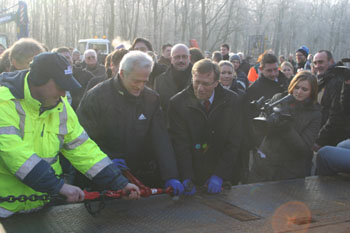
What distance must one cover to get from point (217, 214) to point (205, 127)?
0.94m

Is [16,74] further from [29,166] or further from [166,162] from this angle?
[166,162]

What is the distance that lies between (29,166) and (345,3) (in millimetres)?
50945

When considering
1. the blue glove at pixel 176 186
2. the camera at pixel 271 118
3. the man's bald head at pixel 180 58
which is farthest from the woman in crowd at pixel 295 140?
the man's bald head at pixel 180 58

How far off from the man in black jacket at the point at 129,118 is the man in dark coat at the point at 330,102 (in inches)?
103

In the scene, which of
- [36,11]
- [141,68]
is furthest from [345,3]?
[141,68]

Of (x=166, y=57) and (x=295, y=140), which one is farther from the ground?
(x=166, y=57)

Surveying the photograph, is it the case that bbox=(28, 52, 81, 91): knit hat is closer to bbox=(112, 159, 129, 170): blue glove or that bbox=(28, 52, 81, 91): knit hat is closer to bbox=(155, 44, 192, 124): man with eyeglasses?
bbox=(112, 159, 129, 170): blue glove

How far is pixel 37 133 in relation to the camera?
7.00 ft

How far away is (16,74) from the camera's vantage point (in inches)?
85.4

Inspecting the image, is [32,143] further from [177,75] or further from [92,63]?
[92,63]

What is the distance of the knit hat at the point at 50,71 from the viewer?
207cm

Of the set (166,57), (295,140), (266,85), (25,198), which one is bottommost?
(25,198)

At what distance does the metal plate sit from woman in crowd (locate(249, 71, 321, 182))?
542 mm

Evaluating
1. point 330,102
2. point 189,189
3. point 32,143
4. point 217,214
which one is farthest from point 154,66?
point 32,143
